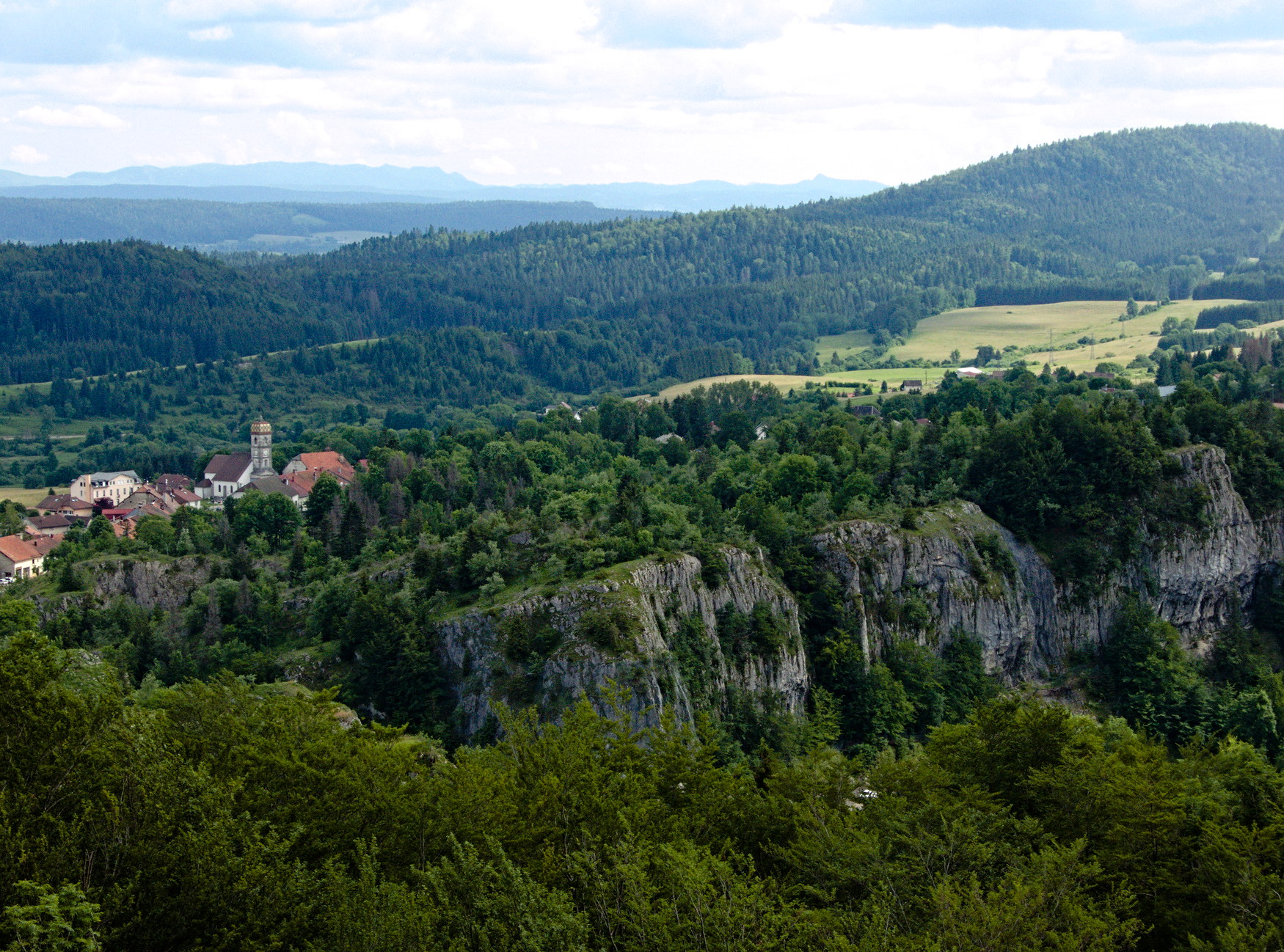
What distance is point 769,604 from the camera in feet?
211

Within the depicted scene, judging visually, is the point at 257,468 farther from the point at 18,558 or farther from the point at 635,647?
the point at 635,647

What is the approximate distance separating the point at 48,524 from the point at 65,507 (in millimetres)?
9812

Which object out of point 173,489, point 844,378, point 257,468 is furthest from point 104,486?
point 844,378

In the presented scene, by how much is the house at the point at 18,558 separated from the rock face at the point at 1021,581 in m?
66.5

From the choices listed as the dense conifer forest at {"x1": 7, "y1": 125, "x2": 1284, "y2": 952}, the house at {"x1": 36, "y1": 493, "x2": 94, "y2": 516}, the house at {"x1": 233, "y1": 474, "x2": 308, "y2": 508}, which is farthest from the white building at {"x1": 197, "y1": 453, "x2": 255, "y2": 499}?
the dense conifer forest at {"x1": 7, "y1": 125, "x2": 1284, "y2": 952}

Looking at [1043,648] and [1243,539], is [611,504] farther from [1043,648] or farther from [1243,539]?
[1243,539]

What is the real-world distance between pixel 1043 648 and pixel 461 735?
122 feet

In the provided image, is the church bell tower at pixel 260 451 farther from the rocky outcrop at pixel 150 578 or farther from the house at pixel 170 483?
the rocky outcrop at pixel 150 578

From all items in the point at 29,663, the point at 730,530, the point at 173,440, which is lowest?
the point at 173,440

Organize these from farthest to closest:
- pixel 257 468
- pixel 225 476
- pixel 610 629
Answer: pixel 225 476 → pixel 257 468 → pixel 610 629

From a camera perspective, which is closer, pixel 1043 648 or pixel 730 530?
pixel 730 530

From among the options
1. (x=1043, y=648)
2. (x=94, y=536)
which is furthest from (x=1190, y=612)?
(x=94, y=536)

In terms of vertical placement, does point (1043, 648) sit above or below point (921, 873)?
below

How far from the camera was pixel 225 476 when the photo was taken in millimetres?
134125
